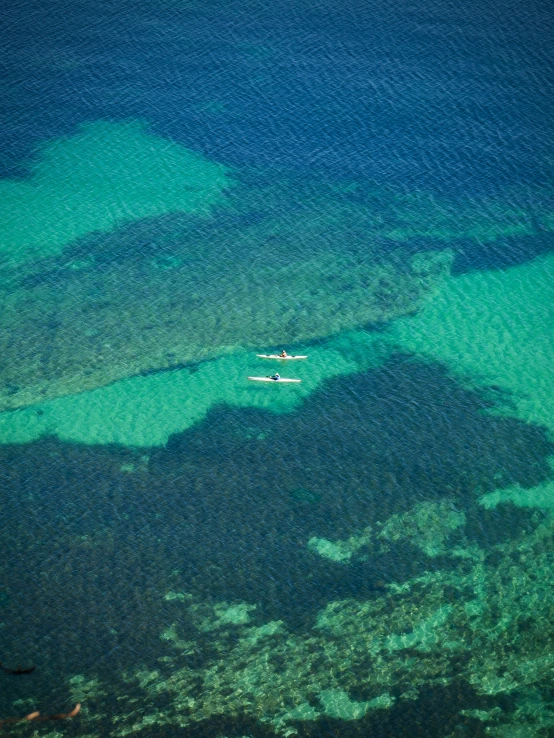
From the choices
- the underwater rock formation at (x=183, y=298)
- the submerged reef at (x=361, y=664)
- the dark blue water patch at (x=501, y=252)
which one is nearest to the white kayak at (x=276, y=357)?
the underwater rock formation at (x=183, y=298)

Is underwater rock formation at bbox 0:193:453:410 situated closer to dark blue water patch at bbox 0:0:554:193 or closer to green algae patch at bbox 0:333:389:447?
green algae patch at bbox 0:333:389:447

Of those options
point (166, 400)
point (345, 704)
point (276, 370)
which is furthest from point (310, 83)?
point (345, 704)

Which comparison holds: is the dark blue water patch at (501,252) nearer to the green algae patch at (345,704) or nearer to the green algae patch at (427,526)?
the green algae patch at (427,526)

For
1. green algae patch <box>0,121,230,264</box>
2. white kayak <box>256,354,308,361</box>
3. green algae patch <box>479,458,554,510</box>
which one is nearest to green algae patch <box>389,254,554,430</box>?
green algae patch <box>479,458,554,510</box>

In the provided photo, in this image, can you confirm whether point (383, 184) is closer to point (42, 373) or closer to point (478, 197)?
point (478, 197)

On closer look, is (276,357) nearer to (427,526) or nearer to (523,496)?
(427,526)
